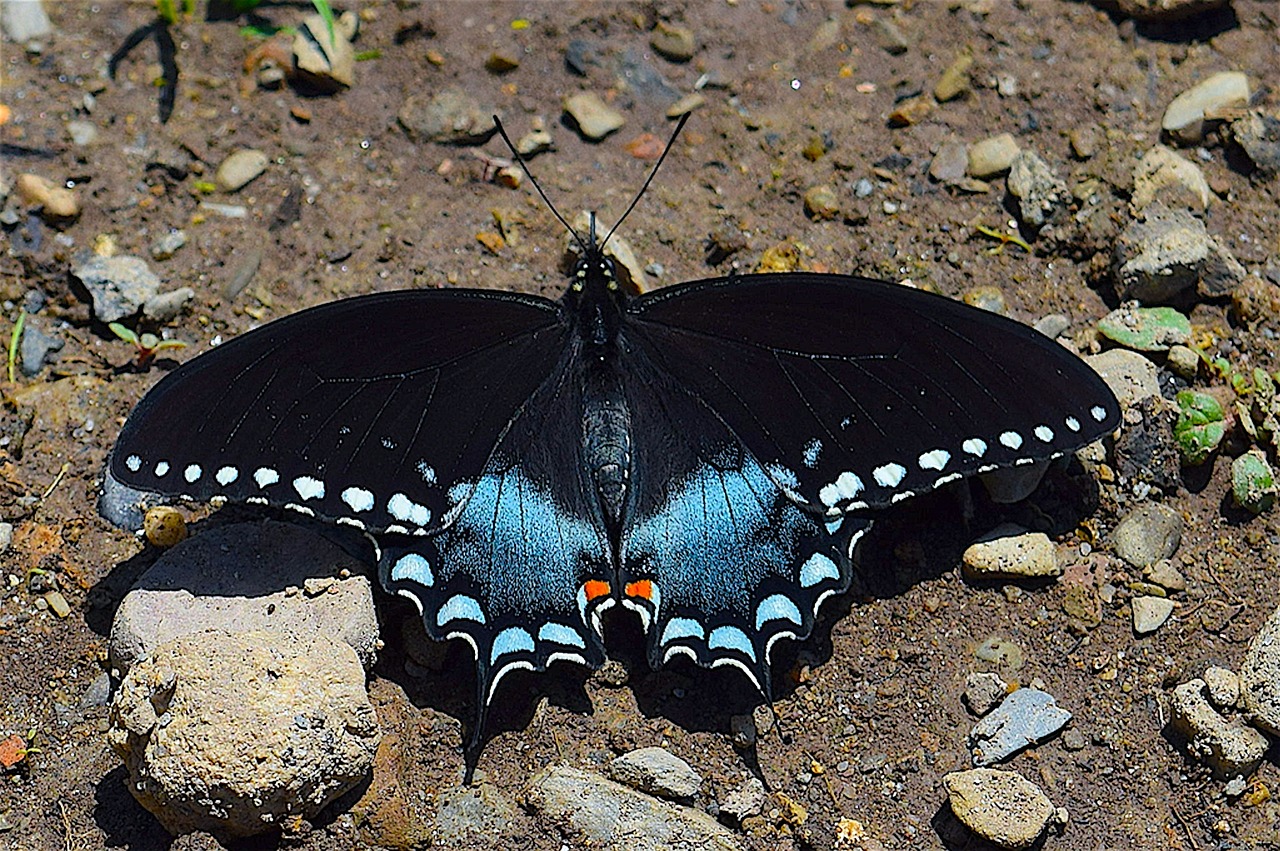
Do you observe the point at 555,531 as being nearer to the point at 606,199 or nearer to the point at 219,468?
the point at 219,468

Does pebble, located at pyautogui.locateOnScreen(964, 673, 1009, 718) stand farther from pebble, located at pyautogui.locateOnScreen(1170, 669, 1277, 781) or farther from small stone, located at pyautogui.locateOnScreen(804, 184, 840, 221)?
small stone, located at pyautogui.locateOnScreen(804, 184, 840, 221)

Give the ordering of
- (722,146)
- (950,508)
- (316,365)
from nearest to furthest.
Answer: (316,365) → (950,508) → (722,146)

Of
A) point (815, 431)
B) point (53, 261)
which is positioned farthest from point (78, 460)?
point (815, 431)

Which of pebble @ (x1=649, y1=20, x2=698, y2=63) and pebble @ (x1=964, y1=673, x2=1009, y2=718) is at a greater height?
pebble @ (x1=649, y1=20, x2=698, y2=63)

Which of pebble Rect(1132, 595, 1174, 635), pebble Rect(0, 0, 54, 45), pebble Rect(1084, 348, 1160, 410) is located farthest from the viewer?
pebble Rect(0, 0, 54, 45)

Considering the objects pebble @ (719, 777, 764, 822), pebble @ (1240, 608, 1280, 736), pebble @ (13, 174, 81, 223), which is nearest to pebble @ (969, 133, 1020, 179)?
pebble @ (1240, 608, 1280, 736)

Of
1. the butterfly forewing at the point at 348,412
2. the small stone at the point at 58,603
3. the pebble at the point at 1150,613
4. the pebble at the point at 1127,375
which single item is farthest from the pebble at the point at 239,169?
the pebble at the point at 1150,613

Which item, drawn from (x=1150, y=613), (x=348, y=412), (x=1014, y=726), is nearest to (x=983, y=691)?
(x=1014, y=726)
